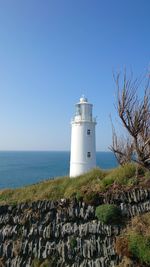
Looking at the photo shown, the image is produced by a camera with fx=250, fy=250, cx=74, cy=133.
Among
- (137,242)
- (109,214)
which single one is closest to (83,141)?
(109,214)

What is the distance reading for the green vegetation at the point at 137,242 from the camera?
336 inches

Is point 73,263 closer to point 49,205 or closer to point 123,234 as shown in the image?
point 123,234

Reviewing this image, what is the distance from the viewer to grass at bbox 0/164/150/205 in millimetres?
12188

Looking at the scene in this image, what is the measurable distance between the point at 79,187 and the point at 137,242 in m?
4.88

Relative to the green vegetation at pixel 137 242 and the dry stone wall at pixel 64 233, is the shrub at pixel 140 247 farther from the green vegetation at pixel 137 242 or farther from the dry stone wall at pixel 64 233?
the dry stone wall at pixel 64 233

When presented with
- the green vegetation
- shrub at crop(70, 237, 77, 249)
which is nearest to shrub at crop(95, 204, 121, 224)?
the green vegetation

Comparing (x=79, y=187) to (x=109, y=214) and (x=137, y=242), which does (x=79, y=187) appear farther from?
(x=137, y=242)

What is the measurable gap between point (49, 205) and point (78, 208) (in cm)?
160

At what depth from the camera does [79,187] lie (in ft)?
43.1

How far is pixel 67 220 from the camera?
1117cm

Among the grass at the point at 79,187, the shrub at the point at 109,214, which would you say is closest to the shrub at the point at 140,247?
the shrub at the point at 109,214

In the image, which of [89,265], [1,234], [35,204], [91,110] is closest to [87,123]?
[91,110]

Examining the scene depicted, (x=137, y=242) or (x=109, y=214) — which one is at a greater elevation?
(x=109, y=214)

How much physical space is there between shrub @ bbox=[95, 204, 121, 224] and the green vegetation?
739 millimetres
